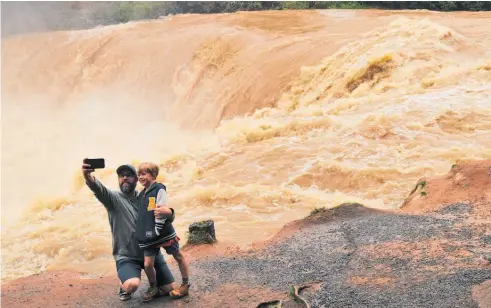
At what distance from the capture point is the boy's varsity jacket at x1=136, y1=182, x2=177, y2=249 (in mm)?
4539

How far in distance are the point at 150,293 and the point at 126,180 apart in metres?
0.92

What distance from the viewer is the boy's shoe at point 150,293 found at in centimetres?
493

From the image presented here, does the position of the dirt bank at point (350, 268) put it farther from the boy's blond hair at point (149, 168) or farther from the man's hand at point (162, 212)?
the boy's blond hair at point (149, 168)

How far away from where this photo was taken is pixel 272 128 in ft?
41.6

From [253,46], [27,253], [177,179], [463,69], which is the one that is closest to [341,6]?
[253,46]

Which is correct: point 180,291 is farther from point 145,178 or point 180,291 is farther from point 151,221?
point 145,178

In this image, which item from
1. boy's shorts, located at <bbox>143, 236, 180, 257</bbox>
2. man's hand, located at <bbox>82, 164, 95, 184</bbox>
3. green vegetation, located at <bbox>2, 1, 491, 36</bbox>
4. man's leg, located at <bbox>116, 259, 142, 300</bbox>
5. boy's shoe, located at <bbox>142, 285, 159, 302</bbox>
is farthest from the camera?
green vegetation, located at <bbox>2, 1, 491, 36</bbox>

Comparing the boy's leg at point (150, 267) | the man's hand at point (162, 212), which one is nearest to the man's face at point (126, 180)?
the man's hand at point (162, 212)

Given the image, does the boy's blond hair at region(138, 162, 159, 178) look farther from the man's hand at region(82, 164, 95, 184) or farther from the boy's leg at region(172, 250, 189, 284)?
the boy's leg at region(172, 250, 189, 284)

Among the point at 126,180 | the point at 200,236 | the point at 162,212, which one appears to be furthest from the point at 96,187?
the point at 200,236

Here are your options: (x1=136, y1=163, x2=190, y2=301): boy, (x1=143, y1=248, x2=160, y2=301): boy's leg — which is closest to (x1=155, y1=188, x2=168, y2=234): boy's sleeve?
(x1=136, y1=163, x2=190, y2=301): boy

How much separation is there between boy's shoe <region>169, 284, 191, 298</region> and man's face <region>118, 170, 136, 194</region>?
89 centimetres

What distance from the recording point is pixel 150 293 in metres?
4.94

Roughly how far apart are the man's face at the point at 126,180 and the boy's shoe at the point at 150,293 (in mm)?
802
